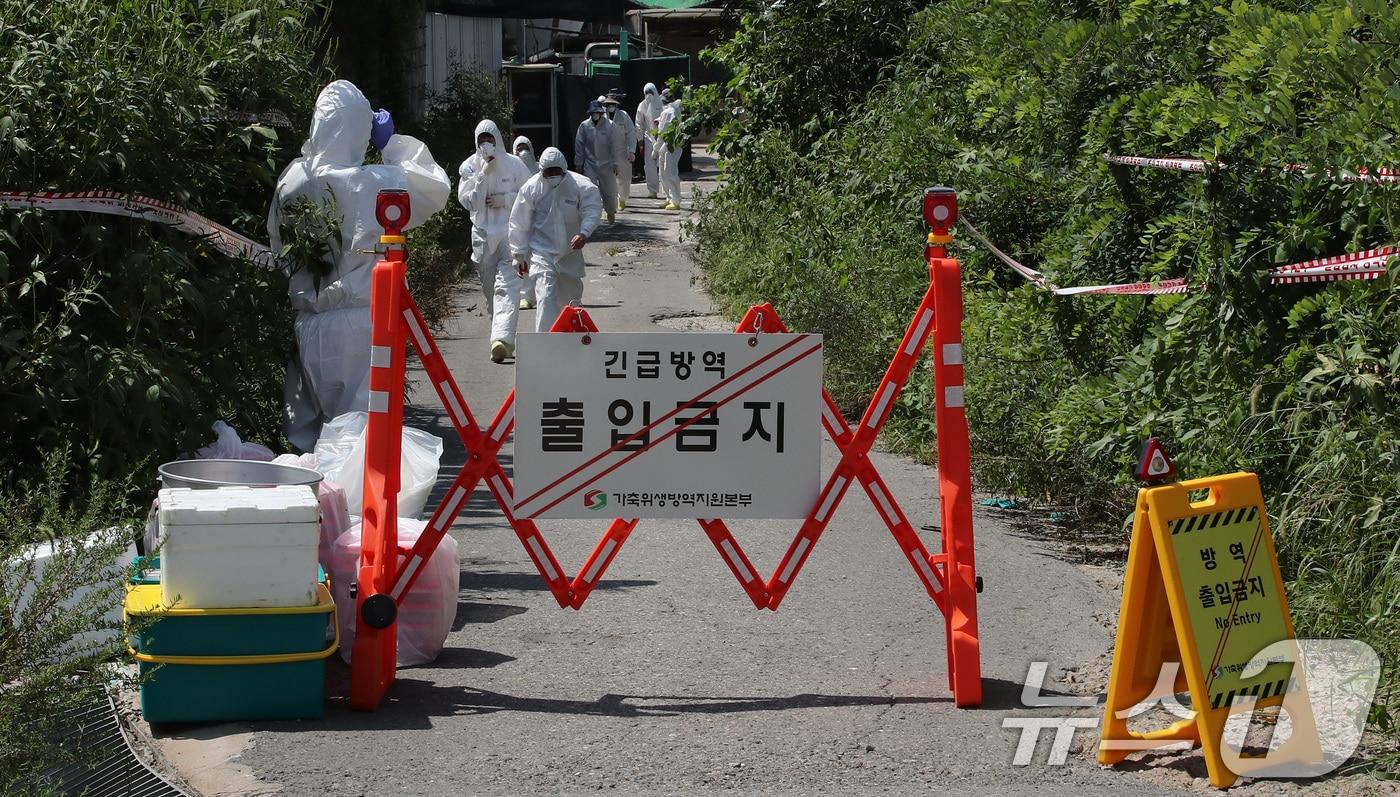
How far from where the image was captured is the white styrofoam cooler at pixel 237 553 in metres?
4.96

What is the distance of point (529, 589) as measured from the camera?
6871 mm

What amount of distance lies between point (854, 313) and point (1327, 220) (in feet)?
16.8

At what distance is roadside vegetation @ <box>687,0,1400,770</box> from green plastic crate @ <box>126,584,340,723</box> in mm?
3279

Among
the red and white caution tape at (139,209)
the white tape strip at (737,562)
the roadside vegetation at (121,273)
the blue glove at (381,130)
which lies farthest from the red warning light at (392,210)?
the blue glove at (381,130)

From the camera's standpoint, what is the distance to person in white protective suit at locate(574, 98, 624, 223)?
81.6ft

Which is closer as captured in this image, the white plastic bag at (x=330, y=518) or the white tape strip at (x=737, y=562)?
the white tape strip at (x=737, y=562)

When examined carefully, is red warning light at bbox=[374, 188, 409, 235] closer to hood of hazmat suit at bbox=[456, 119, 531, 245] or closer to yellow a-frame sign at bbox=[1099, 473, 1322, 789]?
yellow a-frame sign at bbox=[1099, 473, 1322, 789]

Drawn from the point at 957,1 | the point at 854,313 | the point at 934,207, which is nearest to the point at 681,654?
the point at 934,207

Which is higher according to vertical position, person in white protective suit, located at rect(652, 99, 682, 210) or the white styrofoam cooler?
person in white protective suit, located at rect(652, 99, 682, 210)

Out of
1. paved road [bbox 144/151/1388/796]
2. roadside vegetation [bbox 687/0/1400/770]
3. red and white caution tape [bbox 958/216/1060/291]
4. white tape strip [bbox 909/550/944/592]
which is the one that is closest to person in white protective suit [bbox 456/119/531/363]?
roadside vegetation [bbox 687/0/1400/770]

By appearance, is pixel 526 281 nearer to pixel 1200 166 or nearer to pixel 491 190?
pixel 491 190

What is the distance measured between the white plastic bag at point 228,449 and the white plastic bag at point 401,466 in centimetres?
27

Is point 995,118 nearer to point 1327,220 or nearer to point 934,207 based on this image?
point 1327,220

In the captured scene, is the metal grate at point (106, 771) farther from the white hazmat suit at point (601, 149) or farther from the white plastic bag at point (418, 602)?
the white hazmat suit at point (601, 149)
